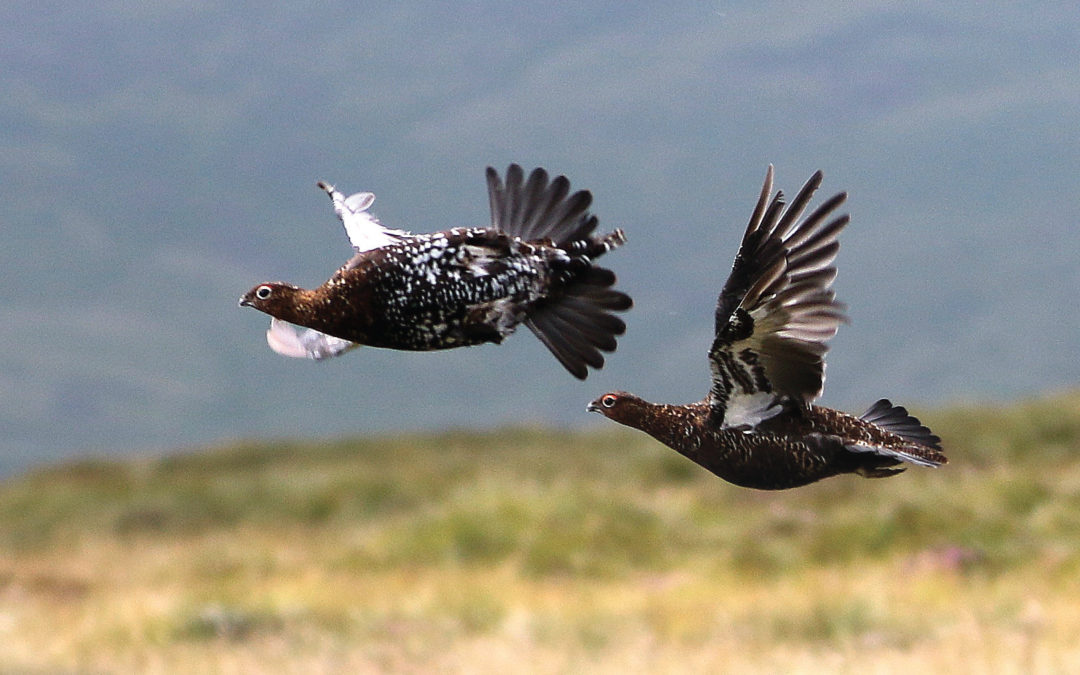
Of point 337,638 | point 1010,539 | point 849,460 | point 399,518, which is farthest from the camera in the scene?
point 399,518

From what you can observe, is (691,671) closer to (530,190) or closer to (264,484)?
(264,484)

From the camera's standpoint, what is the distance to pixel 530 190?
3.47ft

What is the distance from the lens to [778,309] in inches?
36.6

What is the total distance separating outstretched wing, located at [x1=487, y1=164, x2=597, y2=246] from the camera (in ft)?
3.27

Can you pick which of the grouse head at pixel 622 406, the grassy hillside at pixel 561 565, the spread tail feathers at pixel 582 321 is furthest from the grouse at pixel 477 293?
the grassy hillside at pixel 561 565

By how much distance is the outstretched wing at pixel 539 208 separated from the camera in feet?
3.27

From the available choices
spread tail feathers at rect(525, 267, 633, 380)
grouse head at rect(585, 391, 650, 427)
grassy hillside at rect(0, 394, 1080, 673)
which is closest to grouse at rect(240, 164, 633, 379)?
spread tail feathers at rect(525, 267, 633, 380)

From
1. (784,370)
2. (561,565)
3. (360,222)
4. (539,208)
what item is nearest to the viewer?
(784,370)

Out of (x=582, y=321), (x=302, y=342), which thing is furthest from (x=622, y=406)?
(x=302, y=342)

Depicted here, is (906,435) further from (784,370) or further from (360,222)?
(360,222)

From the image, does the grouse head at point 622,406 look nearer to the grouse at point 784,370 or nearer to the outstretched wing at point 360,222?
the grouse at point 784,370

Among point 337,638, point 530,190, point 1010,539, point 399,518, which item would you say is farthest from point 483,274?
point 399,518

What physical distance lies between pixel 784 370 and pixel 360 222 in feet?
→ 1.42

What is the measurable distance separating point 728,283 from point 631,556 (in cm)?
1849
